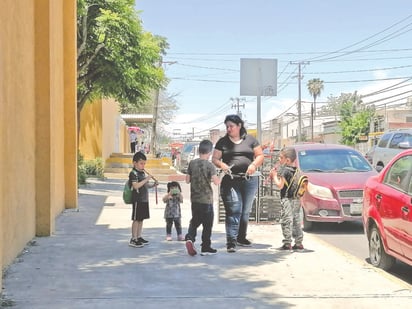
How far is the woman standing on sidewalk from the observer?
24.6 feet

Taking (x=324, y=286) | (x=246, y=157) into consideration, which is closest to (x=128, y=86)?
(x=246, y=157)

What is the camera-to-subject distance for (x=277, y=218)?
1052 cm

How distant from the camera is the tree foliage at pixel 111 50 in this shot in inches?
640

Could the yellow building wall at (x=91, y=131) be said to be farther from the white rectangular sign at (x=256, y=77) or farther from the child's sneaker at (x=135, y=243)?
the child's sneaker at (x=135, y=243)

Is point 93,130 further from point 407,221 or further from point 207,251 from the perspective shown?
point 407,221

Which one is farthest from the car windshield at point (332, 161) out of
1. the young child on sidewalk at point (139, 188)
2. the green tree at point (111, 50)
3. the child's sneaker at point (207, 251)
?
the green tree at point (111, 50)

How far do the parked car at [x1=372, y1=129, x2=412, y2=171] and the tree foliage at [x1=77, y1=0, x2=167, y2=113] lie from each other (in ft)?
27.5

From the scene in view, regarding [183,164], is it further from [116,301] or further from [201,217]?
[116,301]

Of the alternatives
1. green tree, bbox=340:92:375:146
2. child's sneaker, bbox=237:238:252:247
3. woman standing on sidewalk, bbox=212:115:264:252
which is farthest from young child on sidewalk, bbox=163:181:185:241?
green tree, bbox=340:92:375:146

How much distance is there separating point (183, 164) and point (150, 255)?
28279 mm

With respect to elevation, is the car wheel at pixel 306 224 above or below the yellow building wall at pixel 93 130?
below

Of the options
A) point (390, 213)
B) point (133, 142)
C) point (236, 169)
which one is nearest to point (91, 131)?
point (133, 142)

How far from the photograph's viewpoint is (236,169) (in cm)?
752

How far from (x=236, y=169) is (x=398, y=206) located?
223cm
